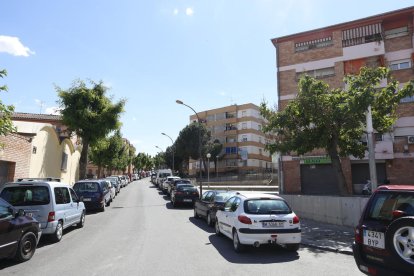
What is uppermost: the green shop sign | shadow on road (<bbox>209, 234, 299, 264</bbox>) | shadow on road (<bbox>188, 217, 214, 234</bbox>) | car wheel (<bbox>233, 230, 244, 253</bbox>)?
the green shop sign

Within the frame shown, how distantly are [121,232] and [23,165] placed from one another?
10.5 m

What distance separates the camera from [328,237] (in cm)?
1046

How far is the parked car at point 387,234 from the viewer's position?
14.4 feet

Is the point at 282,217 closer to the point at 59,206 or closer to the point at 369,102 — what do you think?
the point at 59,206

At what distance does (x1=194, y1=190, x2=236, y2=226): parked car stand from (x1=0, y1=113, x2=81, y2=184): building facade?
7.44 metres

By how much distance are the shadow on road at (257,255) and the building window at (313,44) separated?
23.3 meters

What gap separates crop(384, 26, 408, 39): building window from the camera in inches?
1007

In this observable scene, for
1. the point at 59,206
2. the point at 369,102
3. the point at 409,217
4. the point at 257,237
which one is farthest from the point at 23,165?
the point at 409,217

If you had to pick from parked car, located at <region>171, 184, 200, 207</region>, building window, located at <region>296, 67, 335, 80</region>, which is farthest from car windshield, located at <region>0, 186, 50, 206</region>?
building window, located at <region>296, 67, 335, 80</region>

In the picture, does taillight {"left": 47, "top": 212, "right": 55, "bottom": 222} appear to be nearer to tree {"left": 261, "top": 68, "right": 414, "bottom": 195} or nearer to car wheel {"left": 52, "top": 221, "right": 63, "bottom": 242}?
car wheel {"left": 52, "top": 221, "right": 63, "bottom": 242}

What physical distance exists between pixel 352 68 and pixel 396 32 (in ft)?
13.0

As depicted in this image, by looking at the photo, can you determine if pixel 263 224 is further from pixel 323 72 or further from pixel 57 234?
pixel 323 72

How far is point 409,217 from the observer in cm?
433

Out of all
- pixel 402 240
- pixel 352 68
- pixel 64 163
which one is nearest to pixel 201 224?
pixel 402 240
